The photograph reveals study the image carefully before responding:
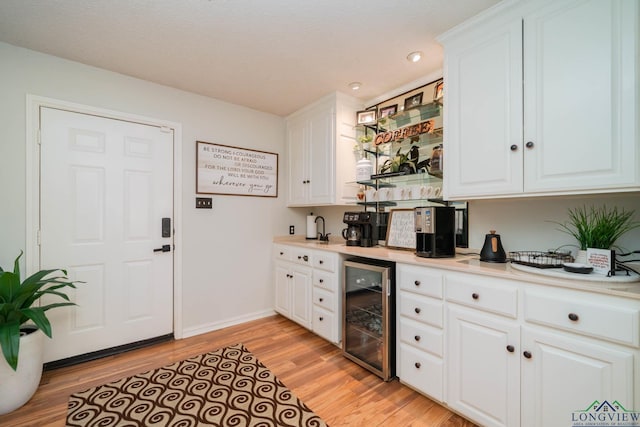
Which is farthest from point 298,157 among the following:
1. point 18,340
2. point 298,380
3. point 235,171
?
point 18,340

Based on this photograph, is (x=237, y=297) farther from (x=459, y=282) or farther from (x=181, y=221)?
(x=459, y=282)

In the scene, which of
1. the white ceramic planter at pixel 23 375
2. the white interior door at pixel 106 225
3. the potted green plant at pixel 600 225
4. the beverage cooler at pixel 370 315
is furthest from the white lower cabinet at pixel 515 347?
the white ceramic planter at pixel 23 375

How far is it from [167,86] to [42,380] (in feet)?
8.66

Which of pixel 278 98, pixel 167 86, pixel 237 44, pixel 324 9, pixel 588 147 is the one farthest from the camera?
pixel 278 98

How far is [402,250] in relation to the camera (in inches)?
92.4

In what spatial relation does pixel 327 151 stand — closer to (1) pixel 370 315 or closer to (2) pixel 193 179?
(2) pixel 193 179

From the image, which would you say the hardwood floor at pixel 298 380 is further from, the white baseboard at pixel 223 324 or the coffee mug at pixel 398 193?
the coffee mug at pixel 398 193

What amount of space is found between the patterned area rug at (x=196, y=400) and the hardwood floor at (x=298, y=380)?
10cm

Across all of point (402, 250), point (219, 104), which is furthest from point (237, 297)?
point (219, 104)

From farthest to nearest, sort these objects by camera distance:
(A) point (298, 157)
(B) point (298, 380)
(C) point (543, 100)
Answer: (A) point (298, 157) < (B) point (298, 380) < (C) point (543, 100)

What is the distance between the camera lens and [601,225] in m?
1.40

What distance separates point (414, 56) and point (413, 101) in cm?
42

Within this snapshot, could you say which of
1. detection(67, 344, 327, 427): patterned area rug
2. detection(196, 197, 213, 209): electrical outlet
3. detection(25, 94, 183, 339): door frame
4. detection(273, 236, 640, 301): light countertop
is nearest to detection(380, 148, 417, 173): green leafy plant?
detection(273, 236, 640, 301): light countertop

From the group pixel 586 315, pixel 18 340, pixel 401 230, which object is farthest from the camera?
pixel 401 230
